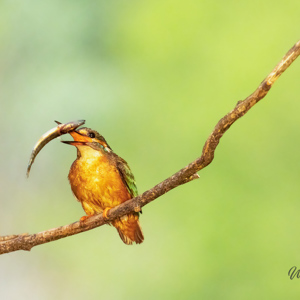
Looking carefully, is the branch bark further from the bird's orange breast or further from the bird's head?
the bird's head

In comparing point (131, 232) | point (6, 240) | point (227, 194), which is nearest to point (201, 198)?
point (227, 194)

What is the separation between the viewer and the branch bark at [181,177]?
276 cm

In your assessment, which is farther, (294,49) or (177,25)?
(177,25)

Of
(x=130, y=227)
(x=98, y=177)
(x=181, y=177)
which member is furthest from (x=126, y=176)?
(x=181, y=177)

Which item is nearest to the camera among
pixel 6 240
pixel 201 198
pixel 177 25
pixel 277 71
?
pixel 277 71

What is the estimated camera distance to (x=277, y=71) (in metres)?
2.74

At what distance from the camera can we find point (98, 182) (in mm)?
3965

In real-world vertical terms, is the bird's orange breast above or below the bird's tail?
above

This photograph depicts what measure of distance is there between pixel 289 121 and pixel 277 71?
3.87 m

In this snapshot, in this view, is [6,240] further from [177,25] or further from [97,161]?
[177,25]

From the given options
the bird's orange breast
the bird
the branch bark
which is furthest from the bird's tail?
the branch bark

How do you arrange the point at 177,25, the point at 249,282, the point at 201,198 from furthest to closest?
the point at 177,25, the point at 201,198, the point at 249,282

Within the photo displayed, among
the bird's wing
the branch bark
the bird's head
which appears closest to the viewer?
the branch bark

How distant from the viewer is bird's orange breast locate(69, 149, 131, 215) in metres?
3.94
